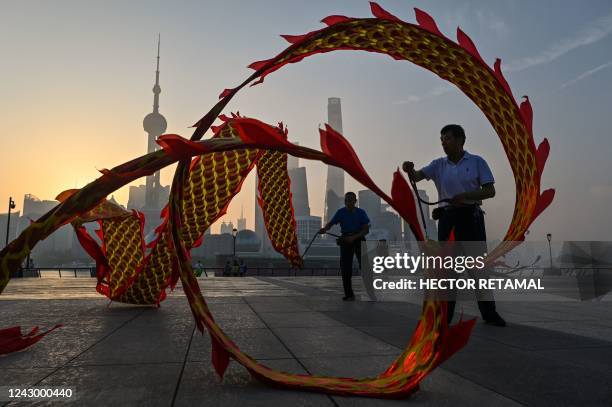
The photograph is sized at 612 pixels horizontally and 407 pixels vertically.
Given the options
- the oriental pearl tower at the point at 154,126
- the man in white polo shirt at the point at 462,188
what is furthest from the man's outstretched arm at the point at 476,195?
the oriental pearl tower at the point at 154,126

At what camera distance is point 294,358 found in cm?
→ 286

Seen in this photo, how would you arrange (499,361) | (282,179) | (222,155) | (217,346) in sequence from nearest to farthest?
1. (217,346)
2. (499,361)
3. (222,155)
4. (282,179)

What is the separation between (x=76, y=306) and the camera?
6047 millimetres

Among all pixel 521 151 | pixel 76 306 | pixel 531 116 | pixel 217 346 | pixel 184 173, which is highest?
pixel 531 116

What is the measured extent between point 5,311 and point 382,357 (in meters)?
5.15

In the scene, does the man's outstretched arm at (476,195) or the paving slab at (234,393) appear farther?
the man's outstretched arm at (476,195)

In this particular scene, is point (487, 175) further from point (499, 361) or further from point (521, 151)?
point (499, 361)

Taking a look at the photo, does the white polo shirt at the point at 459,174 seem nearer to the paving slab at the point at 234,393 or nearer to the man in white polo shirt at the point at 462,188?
the man in white polo shirt at the point at 462,188

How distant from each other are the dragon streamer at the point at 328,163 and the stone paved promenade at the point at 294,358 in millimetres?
190

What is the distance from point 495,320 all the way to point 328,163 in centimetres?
336

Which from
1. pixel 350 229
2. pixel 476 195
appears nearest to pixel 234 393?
pixel 476 195

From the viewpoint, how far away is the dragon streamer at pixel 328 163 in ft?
6.62

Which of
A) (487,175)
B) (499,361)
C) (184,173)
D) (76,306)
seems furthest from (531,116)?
(76,306)

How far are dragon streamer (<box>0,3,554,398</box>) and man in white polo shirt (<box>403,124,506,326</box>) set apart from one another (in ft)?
2.04
